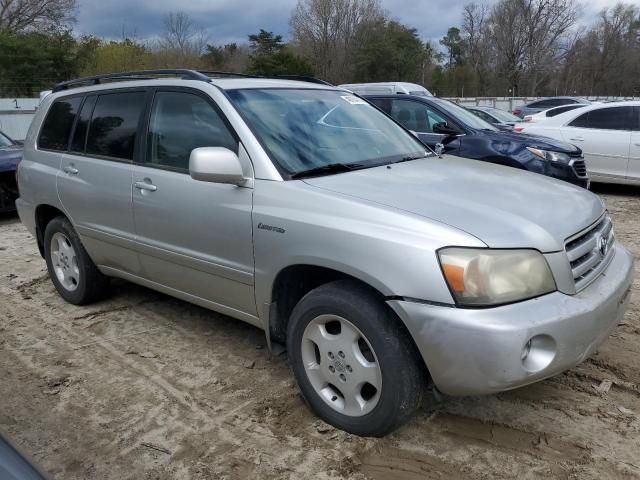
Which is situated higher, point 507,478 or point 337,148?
point 337,148

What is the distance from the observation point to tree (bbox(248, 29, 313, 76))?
49531mm

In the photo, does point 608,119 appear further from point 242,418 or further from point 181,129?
point 242,418

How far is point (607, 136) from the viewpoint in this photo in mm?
9305

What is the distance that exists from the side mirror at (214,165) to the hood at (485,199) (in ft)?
1.31

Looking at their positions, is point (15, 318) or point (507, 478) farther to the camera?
point (15, 318)

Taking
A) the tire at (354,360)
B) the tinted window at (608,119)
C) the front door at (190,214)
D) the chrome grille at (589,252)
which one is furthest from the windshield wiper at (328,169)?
the tinted window at (608,119)

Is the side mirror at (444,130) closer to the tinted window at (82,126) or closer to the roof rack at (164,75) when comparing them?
the roof rack at (164,75)

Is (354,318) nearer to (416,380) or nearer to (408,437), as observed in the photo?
(416,380)

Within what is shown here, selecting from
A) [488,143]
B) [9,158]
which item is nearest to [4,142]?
[9,158]

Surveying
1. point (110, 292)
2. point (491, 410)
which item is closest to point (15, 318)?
point (110, 292)

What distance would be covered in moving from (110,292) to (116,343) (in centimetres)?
101

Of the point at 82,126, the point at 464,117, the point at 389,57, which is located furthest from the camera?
the point at 389,57

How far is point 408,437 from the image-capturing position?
2.85 meters

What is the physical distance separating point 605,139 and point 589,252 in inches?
293
